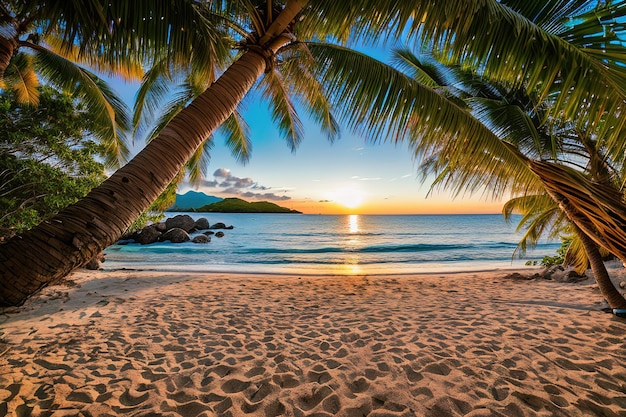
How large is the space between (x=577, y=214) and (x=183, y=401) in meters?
4.60

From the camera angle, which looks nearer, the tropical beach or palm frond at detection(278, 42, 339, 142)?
the tropical beach

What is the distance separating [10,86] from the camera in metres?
6.53

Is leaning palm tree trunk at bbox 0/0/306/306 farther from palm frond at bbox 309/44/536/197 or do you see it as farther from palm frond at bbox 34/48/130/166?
palm frond at bbox 34/48/130/166

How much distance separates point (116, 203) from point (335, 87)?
283 centimetres

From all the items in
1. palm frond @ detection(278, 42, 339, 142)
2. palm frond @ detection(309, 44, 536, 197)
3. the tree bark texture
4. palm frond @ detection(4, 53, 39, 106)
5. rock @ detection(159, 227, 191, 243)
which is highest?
palm frond @ detection(4, 53, 39, 106)

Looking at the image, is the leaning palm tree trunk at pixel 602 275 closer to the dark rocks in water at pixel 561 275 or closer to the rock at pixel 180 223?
the dark rocks in water at pixel 561 275

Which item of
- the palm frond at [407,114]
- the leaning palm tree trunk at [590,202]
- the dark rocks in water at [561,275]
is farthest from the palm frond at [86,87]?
the dark rocks in water at [561,275]

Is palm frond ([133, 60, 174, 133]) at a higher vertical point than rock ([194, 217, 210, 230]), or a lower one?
higher

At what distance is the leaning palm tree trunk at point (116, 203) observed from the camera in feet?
5.03

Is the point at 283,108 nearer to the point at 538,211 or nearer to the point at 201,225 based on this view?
the point at 538,211

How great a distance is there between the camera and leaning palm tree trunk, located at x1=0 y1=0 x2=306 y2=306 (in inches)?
60.3

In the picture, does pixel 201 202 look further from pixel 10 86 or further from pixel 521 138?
pixel 521 138

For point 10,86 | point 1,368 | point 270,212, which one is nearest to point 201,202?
point 270,212

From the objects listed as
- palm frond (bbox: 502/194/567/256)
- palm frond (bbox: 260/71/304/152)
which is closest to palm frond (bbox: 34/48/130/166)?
palm frond (bbox: 260/71/304/152)
